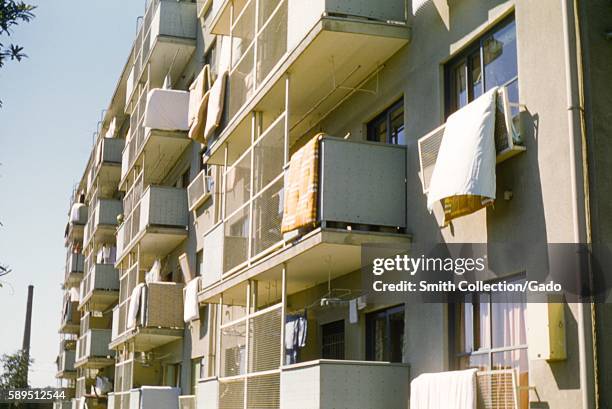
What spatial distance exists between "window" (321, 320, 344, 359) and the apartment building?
2.0 inches

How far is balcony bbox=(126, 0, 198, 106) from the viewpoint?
94.2ft

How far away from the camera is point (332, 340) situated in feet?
54.6

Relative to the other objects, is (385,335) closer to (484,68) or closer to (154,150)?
(484,68)

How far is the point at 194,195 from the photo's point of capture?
1022 inches

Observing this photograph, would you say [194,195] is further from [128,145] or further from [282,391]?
[282,391]

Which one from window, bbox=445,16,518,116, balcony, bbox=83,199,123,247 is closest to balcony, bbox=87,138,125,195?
balcony, bbox=83,199,123,247

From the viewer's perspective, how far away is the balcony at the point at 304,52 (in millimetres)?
13945

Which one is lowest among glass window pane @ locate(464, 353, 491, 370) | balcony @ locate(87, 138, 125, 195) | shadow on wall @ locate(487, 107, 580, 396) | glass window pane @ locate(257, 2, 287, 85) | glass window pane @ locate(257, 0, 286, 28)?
glass window pane @ locate(464, 353, 491, 370)

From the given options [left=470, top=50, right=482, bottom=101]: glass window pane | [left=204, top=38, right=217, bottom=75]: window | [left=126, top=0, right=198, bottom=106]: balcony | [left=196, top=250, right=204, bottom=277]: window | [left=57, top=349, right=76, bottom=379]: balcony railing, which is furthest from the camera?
[left=57, top=349, right=76, bottom=379]: balcony railing

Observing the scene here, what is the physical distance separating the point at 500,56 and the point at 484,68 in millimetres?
447

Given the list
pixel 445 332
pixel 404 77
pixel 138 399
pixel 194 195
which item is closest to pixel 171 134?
pixel 194 195

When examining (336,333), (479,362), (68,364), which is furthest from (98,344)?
(479,362)

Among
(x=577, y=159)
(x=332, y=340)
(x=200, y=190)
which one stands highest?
(x=200, y=190)

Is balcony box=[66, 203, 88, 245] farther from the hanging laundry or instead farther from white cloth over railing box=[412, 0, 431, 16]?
white cloth over railing box=[412, 0, 431, 16]
